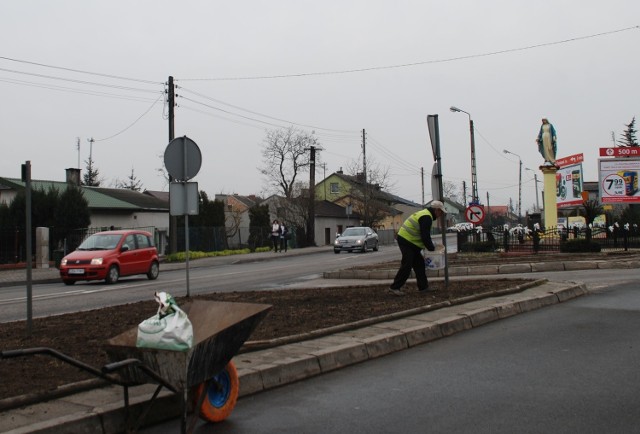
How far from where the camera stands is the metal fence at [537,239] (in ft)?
77.8

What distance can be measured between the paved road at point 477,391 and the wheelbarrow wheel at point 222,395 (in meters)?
0.10

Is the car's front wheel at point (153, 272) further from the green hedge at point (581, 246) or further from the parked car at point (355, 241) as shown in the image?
the parked car at point (355, 241)

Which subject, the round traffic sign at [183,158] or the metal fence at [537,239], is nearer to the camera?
the round traffic sign at [183,158]

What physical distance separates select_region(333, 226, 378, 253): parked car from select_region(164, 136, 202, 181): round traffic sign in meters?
25.1

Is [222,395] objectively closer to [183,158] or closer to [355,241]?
[183,158]

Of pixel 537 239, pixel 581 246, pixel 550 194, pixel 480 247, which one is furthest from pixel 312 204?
pixel 581 246

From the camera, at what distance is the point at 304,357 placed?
6.03 meters

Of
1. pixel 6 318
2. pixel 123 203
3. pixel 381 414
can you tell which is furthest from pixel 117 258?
pixel 123 203

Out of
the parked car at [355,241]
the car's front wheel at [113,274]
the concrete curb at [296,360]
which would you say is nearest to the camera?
the concrete curb at [296,360]

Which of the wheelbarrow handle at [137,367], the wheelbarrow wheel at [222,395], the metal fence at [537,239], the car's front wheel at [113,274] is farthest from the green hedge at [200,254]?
the wheelbarrow handle at [137,367]

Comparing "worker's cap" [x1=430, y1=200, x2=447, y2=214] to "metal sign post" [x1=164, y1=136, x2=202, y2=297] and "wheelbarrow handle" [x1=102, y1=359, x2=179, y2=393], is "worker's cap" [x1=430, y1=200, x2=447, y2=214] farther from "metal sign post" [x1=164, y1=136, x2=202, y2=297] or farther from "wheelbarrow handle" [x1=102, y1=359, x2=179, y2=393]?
"wheelbarrow handle" [x1=102, y1=359, x2=179, y2=393]

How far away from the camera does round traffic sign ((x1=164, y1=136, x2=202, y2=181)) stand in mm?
10352

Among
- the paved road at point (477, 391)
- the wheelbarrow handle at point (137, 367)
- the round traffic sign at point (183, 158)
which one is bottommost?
the paved road at point (477, 391)

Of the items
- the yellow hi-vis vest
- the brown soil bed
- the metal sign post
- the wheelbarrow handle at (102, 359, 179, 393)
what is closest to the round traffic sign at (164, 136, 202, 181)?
the metal sign post
